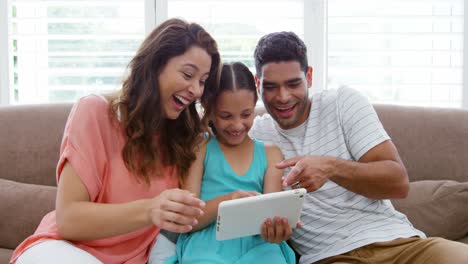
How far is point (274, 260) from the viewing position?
5.66 feet

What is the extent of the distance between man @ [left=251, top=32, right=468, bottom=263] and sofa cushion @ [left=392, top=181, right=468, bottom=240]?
0.32 meters

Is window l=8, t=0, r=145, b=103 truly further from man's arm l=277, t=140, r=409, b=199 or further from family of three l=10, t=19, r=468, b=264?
man's arm l=277, t=140, r=409, b=199

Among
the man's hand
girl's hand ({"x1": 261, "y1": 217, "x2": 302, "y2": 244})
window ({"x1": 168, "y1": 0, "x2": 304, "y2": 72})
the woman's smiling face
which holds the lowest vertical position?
girl's hand ({"x1": 261, "y1": 217, "x2": 302, "y2": 244})

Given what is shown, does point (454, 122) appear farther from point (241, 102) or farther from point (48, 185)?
point (48, 185)

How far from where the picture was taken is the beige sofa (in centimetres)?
222

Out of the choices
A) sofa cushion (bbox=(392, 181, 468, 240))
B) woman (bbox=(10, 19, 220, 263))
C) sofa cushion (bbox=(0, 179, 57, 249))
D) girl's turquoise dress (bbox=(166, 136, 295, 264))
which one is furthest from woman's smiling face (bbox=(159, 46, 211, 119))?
sofa cushion (bbox=(392, 181, 468, 240))

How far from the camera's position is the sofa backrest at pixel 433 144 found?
2350 mm

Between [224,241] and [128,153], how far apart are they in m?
0.40

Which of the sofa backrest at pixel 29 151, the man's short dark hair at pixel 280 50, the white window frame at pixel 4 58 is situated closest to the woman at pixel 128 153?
the man's short dark hair at pixel 280 50

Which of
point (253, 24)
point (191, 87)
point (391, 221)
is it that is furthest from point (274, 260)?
point (253, 24)

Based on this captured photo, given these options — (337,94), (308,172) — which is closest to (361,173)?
(308,172)

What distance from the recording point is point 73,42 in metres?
3.23

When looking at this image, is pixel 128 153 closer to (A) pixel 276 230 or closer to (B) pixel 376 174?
(A) pixel 276 230

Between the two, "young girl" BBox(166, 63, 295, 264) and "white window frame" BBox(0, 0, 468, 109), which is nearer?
"young girl" BBox(166, 63, 295, 264)
